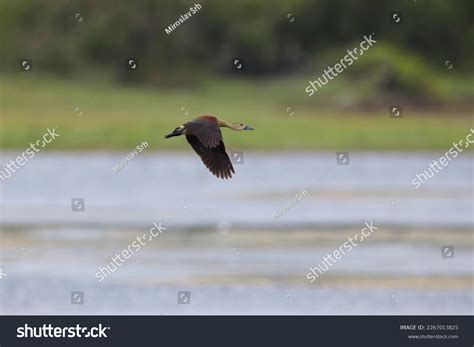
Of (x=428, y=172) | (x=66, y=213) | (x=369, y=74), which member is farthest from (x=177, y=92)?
(x=66, y=213)

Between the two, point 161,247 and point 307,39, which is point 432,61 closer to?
point 307,39

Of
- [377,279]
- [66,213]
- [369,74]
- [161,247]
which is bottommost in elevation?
[377,279]

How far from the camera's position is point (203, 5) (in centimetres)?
5778
